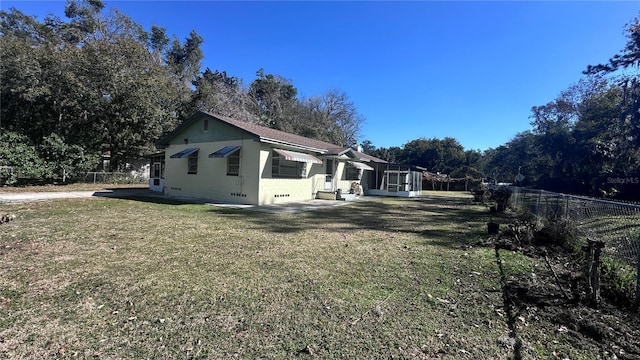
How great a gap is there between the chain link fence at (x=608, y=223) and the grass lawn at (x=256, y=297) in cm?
133

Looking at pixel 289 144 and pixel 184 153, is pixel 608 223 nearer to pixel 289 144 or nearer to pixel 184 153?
pixel 289 144

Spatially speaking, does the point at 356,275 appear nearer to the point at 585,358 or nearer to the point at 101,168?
the point at 585,358

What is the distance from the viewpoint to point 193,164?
17.7 m

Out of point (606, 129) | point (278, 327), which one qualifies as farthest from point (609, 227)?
point (606, 129)

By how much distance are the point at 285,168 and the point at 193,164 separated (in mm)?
5722

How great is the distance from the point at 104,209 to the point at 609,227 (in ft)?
51.0

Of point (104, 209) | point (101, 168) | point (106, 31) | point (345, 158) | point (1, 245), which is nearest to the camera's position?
point (1, 245)

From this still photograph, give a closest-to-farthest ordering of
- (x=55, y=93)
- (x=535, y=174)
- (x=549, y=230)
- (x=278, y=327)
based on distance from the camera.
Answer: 1. (x=278, y=327)
2. (x=549, y=230)
3. (x=55, y=93)
4. (x=535, y=174)

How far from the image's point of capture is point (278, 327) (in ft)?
10.8

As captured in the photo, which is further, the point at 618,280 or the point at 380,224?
the point at 380,224

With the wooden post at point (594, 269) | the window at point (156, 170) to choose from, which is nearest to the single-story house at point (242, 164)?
the window at point (156, 170)

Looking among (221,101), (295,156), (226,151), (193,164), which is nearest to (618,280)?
(295,156)

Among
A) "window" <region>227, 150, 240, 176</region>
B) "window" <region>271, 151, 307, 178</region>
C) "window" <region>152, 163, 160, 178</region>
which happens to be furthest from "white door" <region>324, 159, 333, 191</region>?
"window" <region>152, 163, 160, 178</region>

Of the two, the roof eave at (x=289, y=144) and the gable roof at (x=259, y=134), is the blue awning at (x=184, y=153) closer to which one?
the gable roof at (x=259, y=134)
